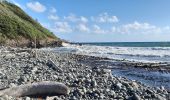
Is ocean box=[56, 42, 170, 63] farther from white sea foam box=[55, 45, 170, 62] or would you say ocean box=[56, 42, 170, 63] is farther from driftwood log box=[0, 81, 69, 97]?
driftwood log box=[0, 81, 69, 97]

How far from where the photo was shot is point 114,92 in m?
12.1

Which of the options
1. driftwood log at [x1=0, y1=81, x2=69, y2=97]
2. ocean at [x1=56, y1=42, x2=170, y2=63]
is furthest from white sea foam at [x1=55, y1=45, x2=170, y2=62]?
driftwood log at [x1=0, y1=81, x2=69, y2=97]

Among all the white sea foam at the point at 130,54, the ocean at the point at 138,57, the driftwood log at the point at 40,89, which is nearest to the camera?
the driftwood log at the point at 40,89

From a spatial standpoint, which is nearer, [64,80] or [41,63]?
[64,80]

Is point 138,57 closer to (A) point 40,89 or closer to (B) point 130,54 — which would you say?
(B) point 130,54

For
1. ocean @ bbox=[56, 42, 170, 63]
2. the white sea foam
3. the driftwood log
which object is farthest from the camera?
ocean @ bbox=[56, 42, 170, 63]

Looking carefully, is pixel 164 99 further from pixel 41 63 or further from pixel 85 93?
pixel 41 63

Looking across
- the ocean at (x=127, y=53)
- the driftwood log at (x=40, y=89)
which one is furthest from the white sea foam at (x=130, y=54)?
the driftwood log at (x=40, y=89)

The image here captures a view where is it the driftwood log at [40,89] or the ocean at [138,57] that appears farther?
the ocean at [138,57]

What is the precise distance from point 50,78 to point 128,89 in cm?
316

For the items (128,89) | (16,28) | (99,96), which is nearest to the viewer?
(99,96)

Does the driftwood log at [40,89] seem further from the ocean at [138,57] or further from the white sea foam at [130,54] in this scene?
the white sea foam at [130,54]

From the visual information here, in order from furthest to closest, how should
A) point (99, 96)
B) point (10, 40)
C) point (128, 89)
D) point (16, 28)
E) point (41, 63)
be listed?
1. point (16, 28)
2. point (10, 40)
3. point (41, 63)
4. point (128, 89)
5. point (99, 96)

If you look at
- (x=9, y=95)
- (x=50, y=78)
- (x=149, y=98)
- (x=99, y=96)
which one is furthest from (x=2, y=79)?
(x=149, y=98)
